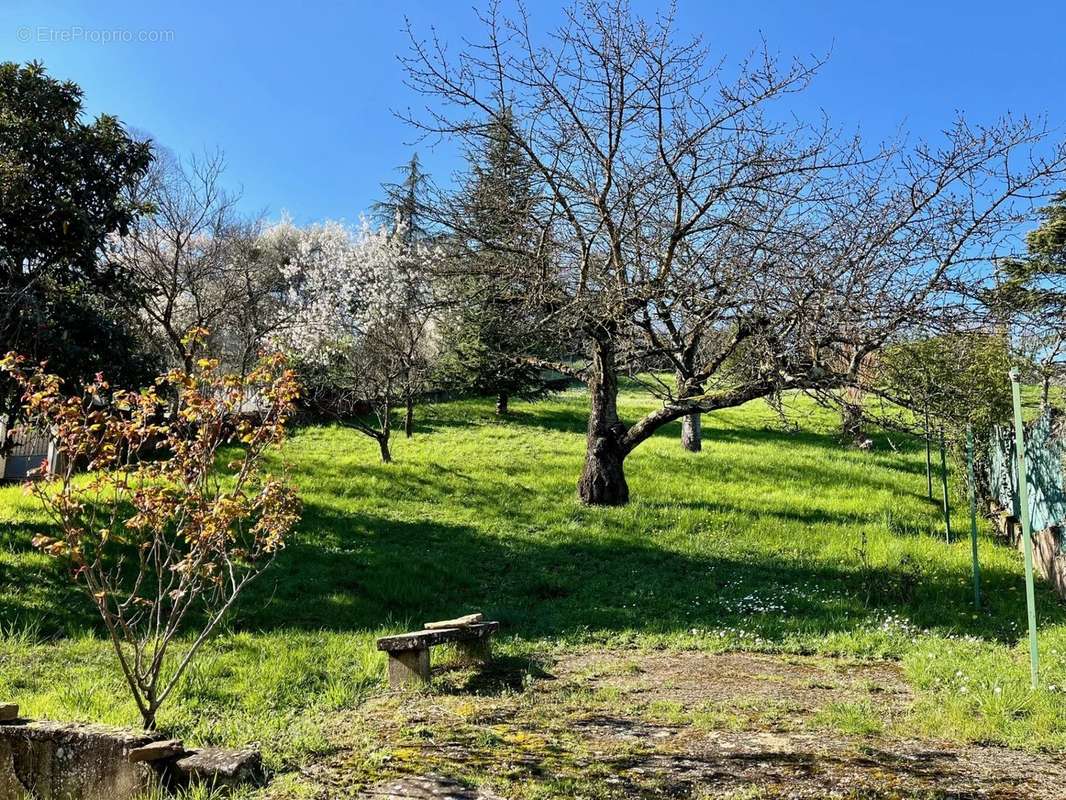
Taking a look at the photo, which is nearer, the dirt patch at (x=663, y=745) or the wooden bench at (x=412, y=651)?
the dirt patch at (x=663, y=745)

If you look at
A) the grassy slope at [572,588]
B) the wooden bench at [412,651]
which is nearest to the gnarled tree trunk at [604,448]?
the grassy slope at [572,588]

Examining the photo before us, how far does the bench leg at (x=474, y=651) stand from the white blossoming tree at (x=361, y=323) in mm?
6703

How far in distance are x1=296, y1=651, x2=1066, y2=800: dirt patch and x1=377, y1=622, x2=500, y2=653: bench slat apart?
0.27 m

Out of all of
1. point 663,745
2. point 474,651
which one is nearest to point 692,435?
point 474,651

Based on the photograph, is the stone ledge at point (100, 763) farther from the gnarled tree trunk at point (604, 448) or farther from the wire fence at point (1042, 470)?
the gnarled tree trunk at point (604, 448)

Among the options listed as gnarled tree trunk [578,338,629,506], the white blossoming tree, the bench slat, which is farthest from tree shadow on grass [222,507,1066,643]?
the white blossoming tree

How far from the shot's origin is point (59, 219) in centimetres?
927

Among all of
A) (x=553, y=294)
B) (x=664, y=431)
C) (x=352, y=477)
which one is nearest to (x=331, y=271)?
(x=664, y=431)

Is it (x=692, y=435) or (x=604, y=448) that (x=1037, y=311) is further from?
(x=692, y=435)

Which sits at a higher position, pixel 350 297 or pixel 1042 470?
pixel 350 297

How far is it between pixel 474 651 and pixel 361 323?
1669 cm

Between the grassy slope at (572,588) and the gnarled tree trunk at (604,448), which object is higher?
the gnarled tree trunk at (604,448)

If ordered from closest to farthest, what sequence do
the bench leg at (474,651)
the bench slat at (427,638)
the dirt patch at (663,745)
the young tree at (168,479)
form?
the dirt patch at (663,745) < the young tree at (168,479) < the bench slat at (427,638) < the bench leg at (474,651)

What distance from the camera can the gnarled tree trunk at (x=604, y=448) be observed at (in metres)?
11.2
